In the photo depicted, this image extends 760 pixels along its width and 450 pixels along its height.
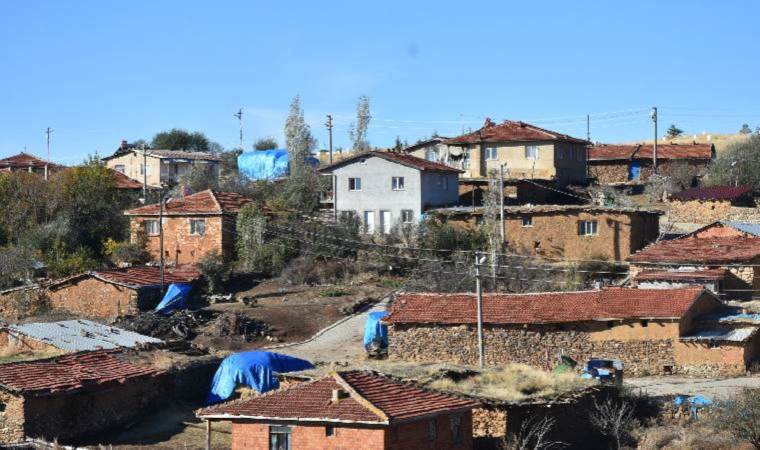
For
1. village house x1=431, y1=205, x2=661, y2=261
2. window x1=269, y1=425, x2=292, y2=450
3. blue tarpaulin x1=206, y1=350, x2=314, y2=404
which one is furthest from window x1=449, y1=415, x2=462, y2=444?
village house x1=431, y1=205, x2=661, y2=261

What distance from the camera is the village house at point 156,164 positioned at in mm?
76500

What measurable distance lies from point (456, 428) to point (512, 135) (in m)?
38.7

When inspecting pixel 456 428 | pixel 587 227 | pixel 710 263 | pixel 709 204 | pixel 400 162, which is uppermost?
pixel 400 162

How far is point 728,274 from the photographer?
46.5 metres

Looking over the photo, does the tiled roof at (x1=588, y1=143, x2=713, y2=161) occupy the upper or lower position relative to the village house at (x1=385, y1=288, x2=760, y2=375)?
upper

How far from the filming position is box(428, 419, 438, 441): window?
27.8m

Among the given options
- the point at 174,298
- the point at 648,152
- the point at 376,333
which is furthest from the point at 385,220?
the point at 648,152

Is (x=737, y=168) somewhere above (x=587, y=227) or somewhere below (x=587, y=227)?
above

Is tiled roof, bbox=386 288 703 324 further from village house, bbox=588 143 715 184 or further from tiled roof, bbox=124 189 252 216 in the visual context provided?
village house, bbox=588 143 715 184

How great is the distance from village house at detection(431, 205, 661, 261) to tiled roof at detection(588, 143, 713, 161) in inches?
861

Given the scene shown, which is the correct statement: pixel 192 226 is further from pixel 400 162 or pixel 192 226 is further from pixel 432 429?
pixel 432 429

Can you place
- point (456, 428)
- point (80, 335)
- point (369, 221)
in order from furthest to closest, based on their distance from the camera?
1. point (369, 221)
2. point (80, 335)
3. point (456, 428)

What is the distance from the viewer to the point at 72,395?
34.4 meters

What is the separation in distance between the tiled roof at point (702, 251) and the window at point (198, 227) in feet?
62.6
